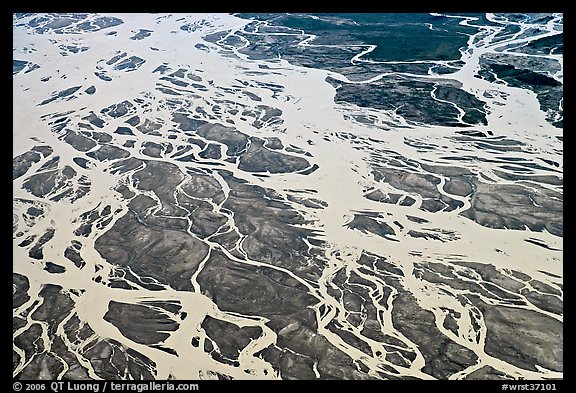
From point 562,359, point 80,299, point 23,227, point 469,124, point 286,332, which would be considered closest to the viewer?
point 562,359

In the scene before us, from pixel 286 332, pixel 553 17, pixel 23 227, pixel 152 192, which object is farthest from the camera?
pixel 553 17

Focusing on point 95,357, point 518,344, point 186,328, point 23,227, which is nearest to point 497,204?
point 518,344

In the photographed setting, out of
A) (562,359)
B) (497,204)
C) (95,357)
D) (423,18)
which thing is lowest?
(95,357)

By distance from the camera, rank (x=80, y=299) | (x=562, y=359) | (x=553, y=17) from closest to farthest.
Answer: (x=562, y=359), (x=80, y=299), (x=553, y=17)

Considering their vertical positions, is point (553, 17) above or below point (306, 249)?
above

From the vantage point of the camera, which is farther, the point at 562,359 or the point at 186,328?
the point at 186,328

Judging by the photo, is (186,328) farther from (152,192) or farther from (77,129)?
(77,129)

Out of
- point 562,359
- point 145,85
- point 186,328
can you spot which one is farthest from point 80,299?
point 145,85

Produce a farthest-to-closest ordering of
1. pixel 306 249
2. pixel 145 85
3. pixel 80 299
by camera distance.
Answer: pixel 145 85 → pixel 306 249 → pixel 80 299

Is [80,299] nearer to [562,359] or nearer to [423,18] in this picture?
[562,359]
